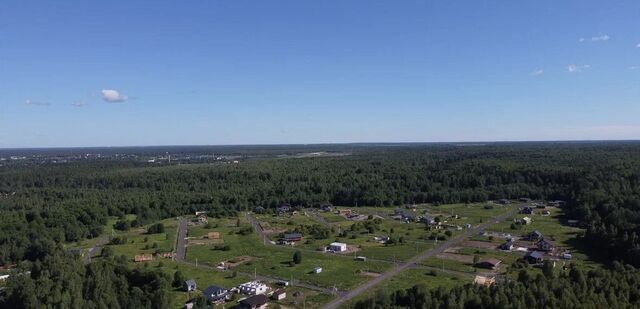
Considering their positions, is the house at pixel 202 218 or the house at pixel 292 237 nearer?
the house at pixel 292 237

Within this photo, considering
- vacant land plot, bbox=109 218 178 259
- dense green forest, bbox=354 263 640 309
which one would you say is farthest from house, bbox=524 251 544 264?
vacant land plot, bbox=109 218 178 259

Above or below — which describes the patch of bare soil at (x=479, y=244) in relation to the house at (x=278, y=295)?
below

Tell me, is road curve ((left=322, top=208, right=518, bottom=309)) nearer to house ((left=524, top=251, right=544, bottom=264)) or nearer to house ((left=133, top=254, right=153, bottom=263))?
house ((left=524, top=251, right=544, bottom=264))

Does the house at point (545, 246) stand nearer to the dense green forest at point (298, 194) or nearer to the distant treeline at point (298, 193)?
the dense green forest at point (298, 194)

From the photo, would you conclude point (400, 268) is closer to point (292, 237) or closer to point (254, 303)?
point (254, 303)

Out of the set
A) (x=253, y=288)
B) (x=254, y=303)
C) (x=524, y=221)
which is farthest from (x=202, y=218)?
(x=524, y=221)

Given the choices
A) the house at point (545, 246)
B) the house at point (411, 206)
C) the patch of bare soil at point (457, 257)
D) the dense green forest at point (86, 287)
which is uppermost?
the dense green forest at point (86, 287)

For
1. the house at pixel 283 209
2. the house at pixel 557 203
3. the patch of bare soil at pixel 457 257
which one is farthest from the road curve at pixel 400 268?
the house at pixel 283 209

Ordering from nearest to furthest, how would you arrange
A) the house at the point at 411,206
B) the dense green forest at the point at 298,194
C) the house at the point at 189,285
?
the house at the point at 189,285 → the dense green forest at the point at 298,194 → the house at the point at 411,206
